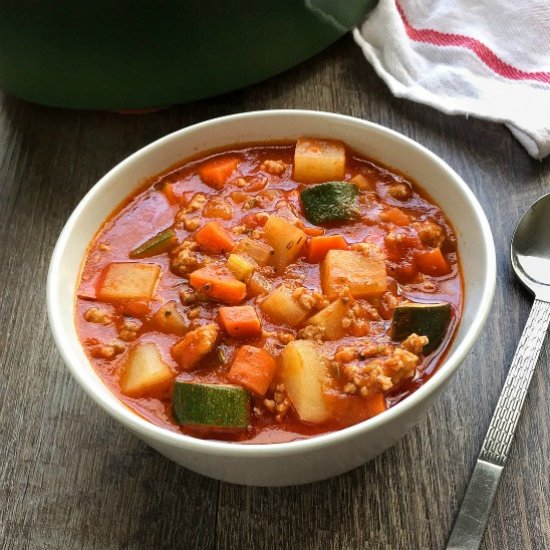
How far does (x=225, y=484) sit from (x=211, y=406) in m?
0.38

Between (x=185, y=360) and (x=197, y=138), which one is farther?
(x=197, y=138)

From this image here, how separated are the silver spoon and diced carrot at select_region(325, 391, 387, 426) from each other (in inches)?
16.3

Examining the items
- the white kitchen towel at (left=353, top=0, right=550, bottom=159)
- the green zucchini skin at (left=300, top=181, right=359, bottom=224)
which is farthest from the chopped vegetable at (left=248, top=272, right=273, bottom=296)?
the white kitchen towel at (left=353, top=0, right=550, bottom=159)

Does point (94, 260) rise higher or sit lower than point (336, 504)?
higher

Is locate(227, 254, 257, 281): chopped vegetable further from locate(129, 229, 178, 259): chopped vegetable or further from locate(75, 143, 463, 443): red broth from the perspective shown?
locate(129, 229, 178, 259): chopped vegetable

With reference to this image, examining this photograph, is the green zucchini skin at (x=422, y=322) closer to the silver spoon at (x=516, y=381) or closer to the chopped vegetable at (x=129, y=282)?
the silver spoon at (x=516, y=381)

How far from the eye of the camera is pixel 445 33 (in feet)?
10.1

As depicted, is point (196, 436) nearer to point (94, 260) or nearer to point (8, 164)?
point (94, 260)

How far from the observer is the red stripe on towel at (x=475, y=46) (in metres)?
2.92

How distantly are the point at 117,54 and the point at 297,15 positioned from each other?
2.21ft

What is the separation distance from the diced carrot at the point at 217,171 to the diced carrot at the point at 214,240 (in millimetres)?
233

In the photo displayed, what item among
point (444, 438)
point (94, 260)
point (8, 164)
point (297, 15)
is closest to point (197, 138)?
point (94, 260)

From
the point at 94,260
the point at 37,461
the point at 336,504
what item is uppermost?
the point at 94,260

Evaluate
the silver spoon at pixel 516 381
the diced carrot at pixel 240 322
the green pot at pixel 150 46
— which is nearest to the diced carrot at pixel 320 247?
the diced carrot at pixel 240 322
